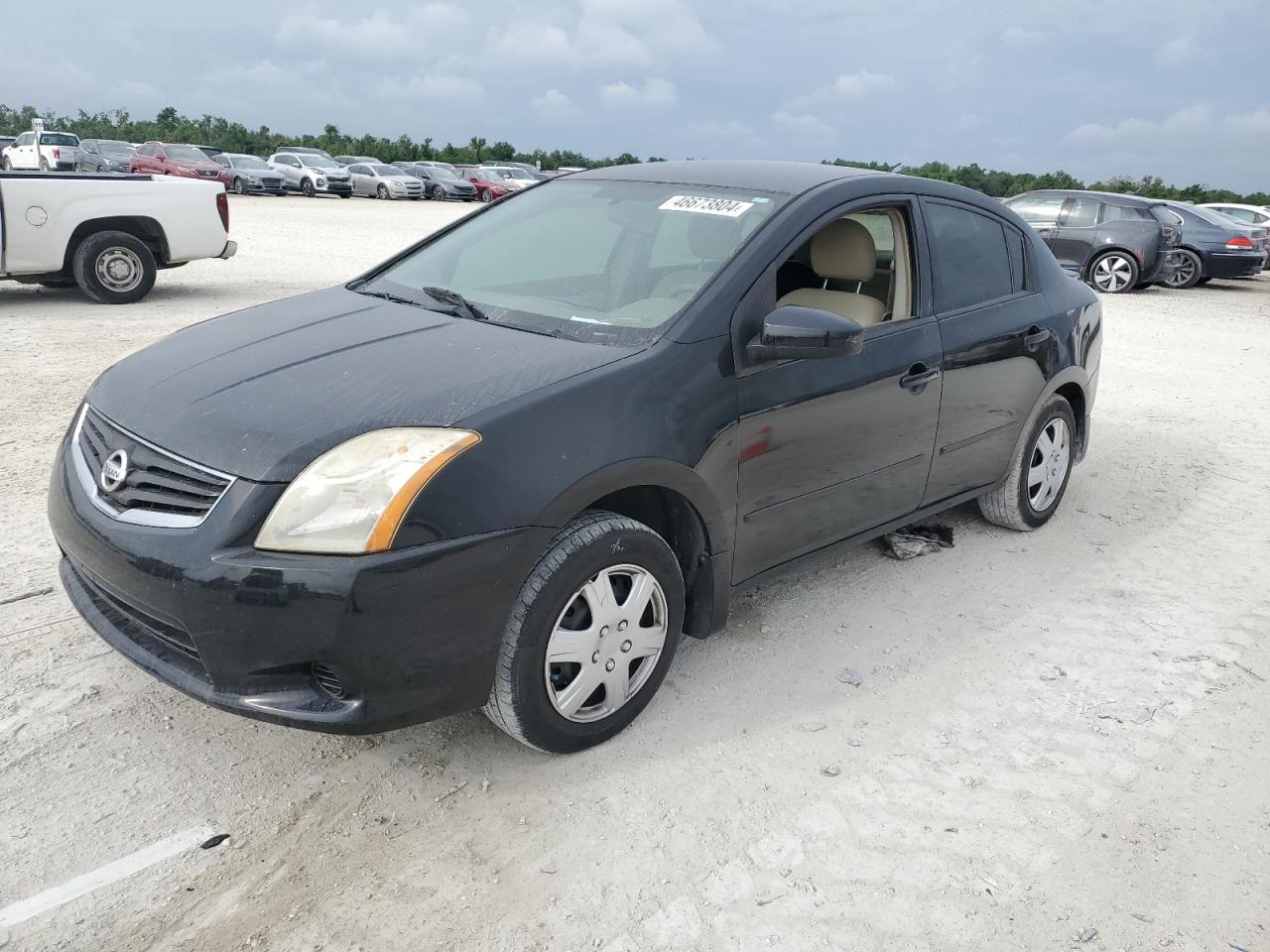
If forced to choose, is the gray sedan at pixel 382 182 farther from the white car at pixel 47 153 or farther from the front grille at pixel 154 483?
the front grille at pixel 154 483

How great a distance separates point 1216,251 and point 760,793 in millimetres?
17528

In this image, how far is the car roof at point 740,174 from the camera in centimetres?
378

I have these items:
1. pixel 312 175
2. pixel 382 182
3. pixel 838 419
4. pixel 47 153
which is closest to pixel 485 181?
pixel 382 182

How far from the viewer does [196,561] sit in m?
2.50

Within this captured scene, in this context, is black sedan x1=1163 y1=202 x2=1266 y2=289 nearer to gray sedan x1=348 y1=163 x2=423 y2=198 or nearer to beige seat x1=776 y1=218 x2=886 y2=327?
beige seat x1=776 y1=218 x2=886 y2=327

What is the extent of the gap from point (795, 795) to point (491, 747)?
90 cm

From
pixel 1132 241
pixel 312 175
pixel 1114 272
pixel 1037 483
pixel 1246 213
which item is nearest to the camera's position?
pixel 1037 483

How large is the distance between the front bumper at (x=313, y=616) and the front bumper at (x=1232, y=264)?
17.9m

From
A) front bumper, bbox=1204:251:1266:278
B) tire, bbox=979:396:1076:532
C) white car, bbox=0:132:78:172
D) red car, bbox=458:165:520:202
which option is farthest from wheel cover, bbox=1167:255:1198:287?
white car, bbox=0:132:78:172

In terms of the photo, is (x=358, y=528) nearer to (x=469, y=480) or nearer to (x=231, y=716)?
(x=469, y=480)

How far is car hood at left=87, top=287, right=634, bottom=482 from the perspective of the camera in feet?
8.75

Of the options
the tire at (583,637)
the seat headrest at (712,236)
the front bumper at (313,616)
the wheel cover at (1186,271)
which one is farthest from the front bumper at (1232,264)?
the front bumper at (313,616)

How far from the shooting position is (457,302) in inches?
142

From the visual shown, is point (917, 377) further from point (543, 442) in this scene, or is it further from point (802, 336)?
point (543, 442)
